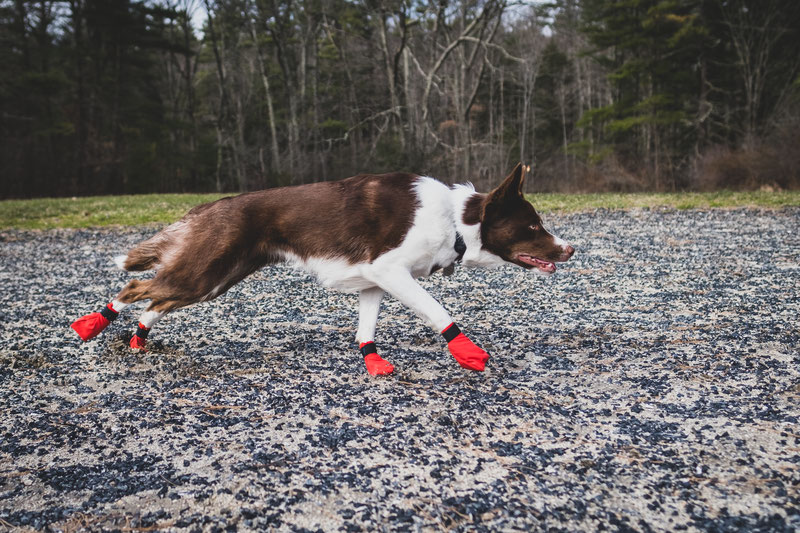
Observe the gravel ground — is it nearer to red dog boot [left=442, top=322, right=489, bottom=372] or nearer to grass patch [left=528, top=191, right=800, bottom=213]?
red dog boot [left=442, top=322, right=489, bottom=372]

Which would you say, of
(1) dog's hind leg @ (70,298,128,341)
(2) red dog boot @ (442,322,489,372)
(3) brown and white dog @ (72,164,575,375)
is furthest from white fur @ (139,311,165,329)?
(2) red dog boot @ (442,322,489,372)

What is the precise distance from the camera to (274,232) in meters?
4.04

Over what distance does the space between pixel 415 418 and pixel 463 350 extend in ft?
2.00

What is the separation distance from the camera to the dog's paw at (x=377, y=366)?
4094 millimetres

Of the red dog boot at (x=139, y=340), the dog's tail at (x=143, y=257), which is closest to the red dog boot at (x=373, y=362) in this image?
the dog's tail at (x=143, y=257)

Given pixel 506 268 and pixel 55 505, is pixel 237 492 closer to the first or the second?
pixel 55 505

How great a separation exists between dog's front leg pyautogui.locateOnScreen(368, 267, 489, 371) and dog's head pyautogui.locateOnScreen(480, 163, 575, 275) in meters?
0.56

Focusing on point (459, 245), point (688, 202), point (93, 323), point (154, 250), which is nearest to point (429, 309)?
point (459, 245)

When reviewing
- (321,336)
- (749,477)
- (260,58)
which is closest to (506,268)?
(321,336)

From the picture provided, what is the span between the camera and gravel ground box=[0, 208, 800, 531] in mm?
2496

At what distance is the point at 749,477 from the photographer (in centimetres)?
267

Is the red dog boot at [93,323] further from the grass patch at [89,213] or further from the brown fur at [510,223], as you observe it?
the grass patch at [89,213]

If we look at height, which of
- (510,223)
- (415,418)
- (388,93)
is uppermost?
(388,93)

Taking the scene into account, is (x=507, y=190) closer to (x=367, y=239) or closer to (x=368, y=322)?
(x=367, y=239)
